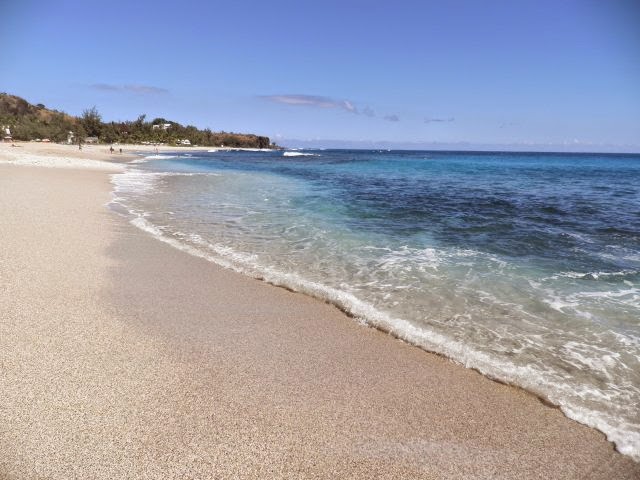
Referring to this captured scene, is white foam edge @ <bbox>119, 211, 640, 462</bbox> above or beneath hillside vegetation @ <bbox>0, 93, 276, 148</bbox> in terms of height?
beneath

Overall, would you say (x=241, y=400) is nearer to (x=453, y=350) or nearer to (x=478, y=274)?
(x=453, y=350)

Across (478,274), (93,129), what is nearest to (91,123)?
(93,129)

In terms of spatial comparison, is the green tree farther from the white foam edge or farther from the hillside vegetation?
the white foam edge

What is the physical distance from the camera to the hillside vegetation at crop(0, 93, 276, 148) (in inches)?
3342

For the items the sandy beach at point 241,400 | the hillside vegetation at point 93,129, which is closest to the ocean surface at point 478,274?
the sandy beach at point 241,400

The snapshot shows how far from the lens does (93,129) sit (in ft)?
335

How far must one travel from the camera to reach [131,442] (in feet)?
9.48

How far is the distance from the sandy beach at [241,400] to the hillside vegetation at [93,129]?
82.9 meters

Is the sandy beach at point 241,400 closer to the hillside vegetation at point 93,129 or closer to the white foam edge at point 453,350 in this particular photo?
the white foam edge at point 453,350

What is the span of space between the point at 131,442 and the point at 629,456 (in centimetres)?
390

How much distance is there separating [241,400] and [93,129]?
11952 cm

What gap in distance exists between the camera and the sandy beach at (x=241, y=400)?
2811 millimetres

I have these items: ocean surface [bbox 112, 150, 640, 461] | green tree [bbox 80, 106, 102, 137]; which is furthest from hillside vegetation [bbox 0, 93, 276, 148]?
A: ocean surface [bbox 112, 150, 640, 461]

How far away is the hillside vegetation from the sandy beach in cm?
8292
